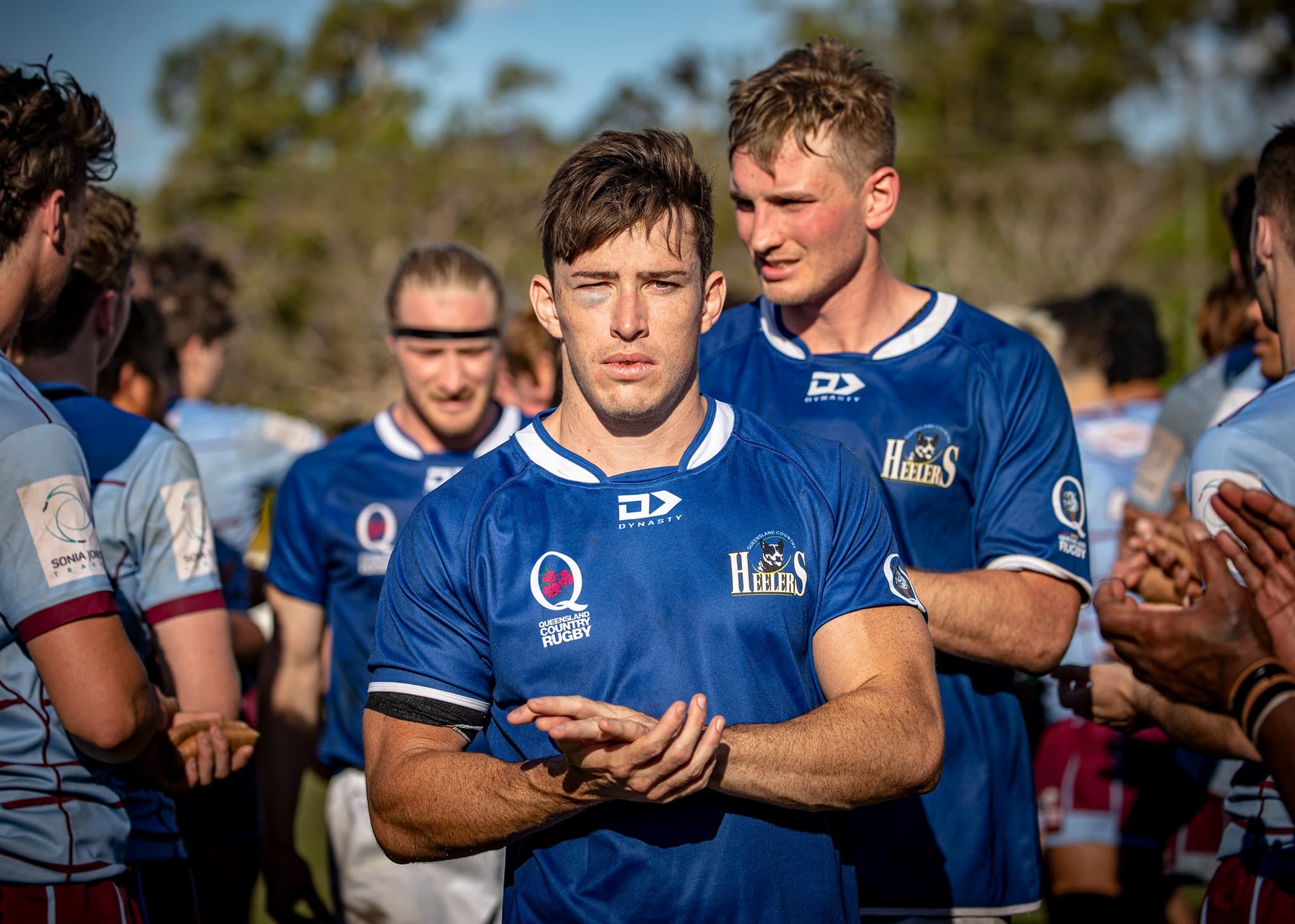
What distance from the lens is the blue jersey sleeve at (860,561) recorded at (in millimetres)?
2490

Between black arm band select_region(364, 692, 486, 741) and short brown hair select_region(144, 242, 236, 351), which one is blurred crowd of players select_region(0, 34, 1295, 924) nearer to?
short brown hair select_region(144, 242, 236, 351)

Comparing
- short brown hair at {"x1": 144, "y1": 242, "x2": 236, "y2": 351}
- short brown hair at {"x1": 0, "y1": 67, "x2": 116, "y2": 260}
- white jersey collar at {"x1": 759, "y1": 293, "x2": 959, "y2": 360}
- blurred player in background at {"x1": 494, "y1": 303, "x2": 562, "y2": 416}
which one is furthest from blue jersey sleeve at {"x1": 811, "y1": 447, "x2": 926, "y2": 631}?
short brown hair at {"x1": 144, "y1": 242, "x2": 236, "y2": 351}

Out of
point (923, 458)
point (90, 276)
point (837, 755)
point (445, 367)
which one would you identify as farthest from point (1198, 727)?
point (90, 276)

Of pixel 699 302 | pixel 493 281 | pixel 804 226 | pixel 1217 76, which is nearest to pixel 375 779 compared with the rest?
pixel 699 302

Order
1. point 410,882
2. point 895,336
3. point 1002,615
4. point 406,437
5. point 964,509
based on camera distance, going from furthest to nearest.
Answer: point 406,437 < point 410,882 < point 895,336 < point 964,509 < point 1002,615

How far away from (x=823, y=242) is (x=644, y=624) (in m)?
1.52

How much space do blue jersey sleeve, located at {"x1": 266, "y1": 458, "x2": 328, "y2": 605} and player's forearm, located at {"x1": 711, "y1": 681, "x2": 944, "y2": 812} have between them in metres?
2.54

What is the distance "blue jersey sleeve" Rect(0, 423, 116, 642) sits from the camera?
255cm

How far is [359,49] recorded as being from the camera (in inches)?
1138

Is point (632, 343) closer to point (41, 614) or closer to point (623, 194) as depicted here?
point (623, 194)

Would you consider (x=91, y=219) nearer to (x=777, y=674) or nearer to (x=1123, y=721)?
(x=777, y=674)

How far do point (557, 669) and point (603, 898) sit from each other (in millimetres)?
467

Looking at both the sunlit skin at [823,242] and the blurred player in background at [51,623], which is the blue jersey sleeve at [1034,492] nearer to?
the sunlit skin at [823,242]

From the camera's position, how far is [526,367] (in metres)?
6.11
